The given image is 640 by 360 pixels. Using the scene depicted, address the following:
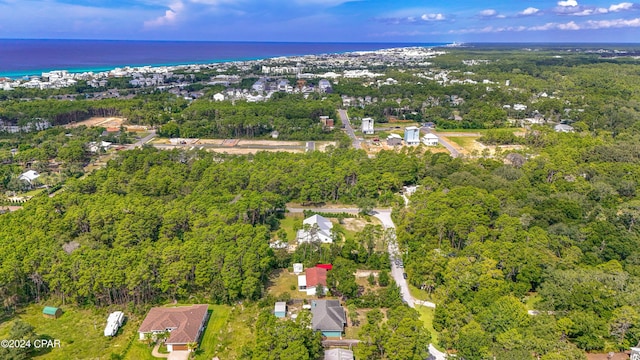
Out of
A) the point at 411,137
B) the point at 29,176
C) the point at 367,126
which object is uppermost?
the point at 367,126

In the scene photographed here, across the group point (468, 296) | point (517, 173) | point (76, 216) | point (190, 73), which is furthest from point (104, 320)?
point (190, 73)

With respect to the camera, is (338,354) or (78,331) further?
(78,331)

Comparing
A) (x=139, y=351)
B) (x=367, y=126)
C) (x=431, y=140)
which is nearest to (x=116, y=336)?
(x=139, y=351)

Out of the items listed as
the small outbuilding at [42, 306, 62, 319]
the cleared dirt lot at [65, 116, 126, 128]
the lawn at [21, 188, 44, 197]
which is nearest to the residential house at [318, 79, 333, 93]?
the cleared dirt lot at [65, 116, 126, 128]

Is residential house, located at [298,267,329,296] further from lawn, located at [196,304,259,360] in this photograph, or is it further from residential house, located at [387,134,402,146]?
residential house, located at [387,134,402,146]

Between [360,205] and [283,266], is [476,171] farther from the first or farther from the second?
[283,266]

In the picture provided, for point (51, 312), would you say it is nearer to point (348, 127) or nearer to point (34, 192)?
point (34, 192)

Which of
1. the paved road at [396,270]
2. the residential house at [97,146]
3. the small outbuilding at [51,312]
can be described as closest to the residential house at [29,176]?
the residential house at [97,146]
